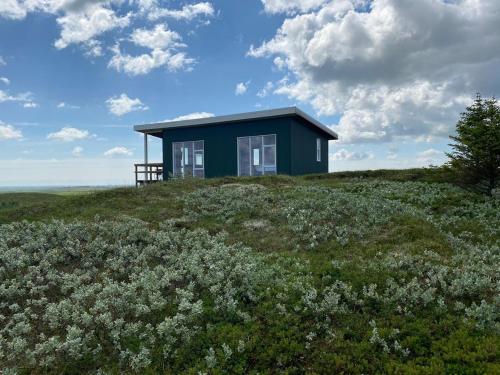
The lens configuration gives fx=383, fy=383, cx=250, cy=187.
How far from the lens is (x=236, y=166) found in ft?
85.4

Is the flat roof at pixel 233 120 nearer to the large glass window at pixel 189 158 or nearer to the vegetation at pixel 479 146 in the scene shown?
the large glass window at pixel 189 158

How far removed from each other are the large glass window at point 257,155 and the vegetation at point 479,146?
38.4ft

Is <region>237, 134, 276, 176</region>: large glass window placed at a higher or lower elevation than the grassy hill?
higher

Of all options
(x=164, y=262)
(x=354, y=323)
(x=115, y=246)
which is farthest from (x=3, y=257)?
(x=354, y=323)

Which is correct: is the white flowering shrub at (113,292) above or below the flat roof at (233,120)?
below

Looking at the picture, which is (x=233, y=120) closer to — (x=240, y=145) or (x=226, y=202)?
(x=240, y=145)

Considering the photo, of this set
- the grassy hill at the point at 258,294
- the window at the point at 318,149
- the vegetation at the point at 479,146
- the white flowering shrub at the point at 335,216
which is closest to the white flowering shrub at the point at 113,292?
the grassy hill at the point at 258,294

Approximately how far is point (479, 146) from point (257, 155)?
1487cm

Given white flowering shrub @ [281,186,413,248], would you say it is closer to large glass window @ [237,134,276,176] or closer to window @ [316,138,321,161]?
large glass window @ [237,134,276,176]

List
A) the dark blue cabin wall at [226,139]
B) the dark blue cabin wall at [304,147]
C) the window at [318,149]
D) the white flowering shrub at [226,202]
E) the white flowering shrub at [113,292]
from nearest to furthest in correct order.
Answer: the white flowering shrub at [113,292]
the white flowering shrub at [226,202]
the dark blue cabin wall at [226,139]
the dark blue cabin wall at [304,147]
the window at [318,149]

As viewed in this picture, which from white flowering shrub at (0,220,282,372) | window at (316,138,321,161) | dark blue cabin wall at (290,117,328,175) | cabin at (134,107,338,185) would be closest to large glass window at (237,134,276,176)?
cabin at (134,107,338,185)

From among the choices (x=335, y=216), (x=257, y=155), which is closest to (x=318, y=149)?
(x=257, y=155)

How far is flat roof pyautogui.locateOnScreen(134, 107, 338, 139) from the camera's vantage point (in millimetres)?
23134

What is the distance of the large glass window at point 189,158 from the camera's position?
27703mm
